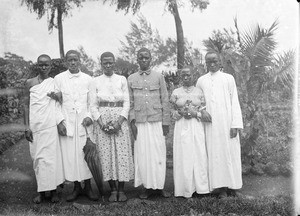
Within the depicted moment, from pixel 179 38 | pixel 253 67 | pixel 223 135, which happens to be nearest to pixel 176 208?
pixel 223 135

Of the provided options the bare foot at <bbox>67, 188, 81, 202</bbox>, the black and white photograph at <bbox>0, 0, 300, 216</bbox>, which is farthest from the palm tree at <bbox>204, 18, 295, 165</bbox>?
the bare foot at <bbox>67, 188, 81, 202</bbox>

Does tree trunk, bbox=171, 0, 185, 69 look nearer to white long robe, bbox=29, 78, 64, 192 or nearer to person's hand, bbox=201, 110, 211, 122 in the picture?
person's hand, bbox=201, 110, 211, 122

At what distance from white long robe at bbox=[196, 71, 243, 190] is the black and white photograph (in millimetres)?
13

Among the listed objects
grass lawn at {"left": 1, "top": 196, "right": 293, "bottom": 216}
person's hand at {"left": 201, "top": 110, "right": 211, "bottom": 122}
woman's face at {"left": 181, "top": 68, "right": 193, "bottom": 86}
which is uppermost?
woman's face at {"left": 181, "top": 68, "right": 193, "bottom": 86}

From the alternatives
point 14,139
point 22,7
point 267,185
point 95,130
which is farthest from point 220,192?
point 22,7

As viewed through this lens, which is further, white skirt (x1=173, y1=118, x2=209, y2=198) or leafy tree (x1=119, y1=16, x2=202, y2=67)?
leafy tree (x1=119, y1=16, x2=202, y2=67)

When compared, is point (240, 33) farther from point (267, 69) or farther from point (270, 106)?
point (270, 106)

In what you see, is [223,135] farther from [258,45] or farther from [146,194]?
[258,45]

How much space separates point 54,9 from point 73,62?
38.2 inches

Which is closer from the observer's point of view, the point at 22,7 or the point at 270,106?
the point at 22,7

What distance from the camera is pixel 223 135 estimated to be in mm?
4758

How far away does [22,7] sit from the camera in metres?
4.94

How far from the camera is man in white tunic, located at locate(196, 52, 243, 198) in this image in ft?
15.6

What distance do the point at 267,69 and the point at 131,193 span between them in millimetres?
2973
